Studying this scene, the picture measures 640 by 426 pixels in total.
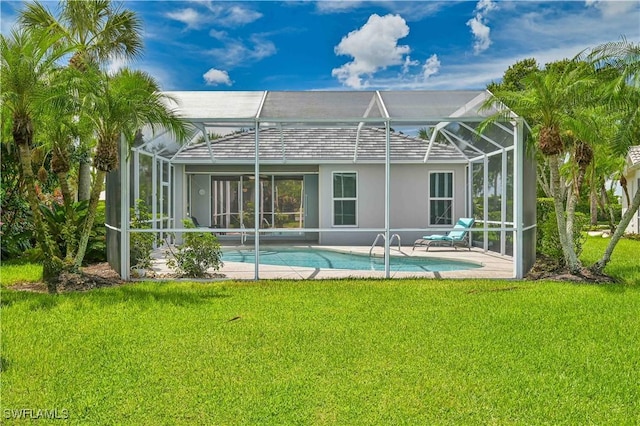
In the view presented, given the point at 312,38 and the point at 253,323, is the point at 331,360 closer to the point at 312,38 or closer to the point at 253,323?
the point at 253,323

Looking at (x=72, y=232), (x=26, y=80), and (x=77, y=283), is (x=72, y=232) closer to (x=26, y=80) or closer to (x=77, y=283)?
(x=77, y=283)

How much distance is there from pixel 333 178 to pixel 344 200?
2.87 feet

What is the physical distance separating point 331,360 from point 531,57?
3246 cm

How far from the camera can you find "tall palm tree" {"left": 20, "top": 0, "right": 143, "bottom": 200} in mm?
15602

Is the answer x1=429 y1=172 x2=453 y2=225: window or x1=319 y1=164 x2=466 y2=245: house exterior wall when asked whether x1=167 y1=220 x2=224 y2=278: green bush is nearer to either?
x1=319 y1=164 x2=466 y2=245: house exterior wall

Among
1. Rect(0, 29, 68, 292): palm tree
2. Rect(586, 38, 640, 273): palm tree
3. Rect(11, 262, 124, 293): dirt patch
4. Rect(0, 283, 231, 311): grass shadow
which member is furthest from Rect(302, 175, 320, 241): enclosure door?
Rect(0, 29, 68, 292): palm tree

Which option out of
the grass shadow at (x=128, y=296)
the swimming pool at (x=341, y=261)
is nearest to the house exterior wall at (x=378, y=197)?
the swimming pool at (x=341, y=261)

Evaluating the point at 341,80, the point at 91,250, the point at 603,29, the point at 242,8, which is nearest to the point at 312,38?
the point at 242,8

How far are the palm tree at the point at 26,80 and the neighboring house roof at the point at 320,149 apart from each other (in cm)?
856

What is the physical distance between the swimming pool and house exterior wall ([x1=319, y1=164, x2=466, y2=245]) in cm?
245

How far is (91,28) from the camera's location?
1630 cm

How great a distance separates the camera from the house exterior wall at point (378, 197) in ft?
56.9

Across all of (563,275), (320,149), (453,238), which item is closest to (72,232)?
(320,149)

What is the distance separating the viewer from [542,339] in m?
5.75
